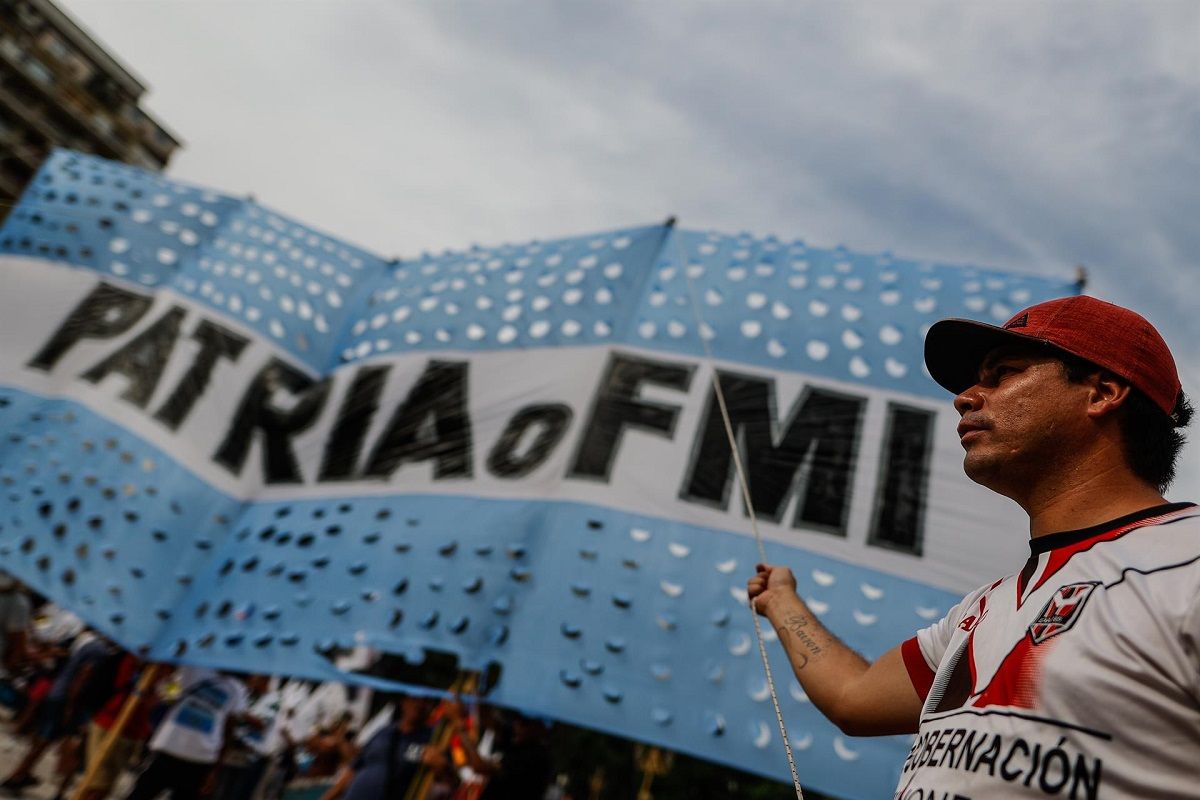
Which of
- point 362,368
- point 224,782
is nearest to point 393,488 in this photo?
point 362,368

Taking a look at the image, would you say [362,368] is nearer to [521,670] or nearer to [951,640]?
[521,670]

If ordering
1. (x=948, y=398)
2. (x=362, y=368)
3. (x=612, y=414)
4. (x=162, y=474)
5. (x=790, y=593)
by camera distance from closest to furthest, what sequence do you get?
(x=790, y=593), (x=948, y=398), (x=612, y=414), (x=162, y=474), (x=362, y=368)

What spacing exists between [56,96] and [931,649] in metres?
44.7

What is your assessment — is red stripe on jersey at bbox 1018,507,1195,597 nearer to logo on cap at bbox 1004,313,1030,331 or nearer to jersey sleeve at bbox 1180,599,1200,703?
jersey sleeve at bbox 1180,599,1200,703

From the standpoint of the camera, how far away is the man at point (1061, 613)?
0.82m

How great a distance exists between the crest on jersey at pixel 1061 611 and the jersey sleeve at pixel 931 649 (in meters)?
0.25

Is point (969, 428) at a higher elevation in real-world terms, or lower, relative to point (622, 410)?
lower

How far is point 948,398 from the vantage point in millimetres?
3656

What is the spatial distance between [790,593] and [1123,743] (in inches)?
33.5

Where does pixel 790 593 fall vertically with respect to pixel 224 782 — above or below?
above

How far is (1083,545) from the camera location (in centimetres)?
105

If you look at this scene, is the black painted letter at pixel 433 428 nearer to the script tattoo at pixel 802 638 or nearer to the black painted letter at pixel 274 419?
the black painted letter at pixel 274 419

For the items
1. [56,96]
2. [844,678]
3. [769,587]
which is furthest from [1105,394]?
[56,96]

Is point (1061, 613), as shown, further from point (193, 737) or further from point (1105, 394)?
point (193, 737)
